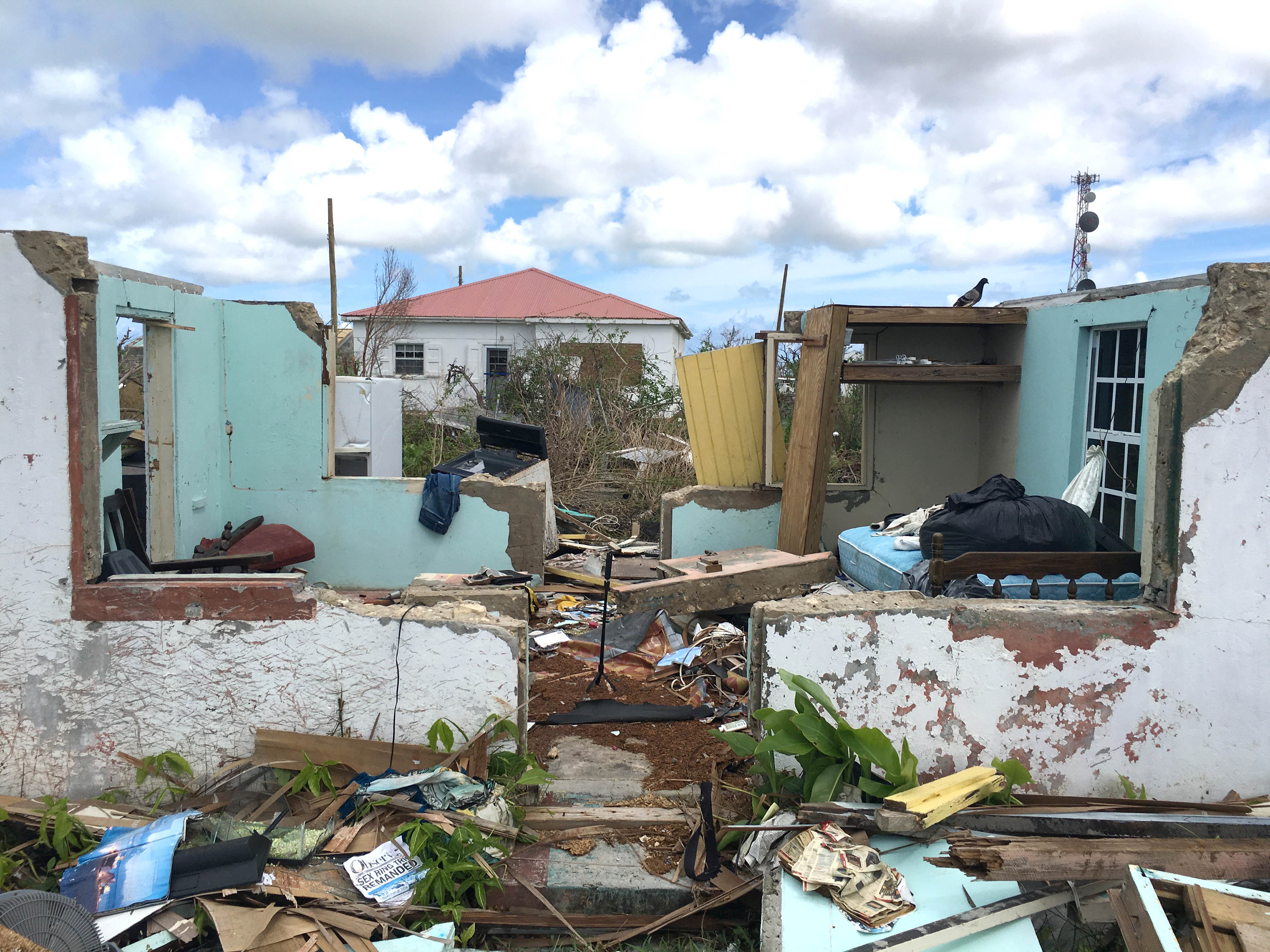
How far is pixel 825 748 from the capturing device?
146 inches

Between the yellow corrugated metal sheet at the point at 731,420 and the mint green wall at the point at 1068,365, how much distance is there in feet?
7.41

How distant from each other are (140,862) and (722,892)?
90.2 inches

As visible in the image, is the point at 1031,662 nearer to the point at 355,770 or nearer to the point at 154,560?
the point at 355,770

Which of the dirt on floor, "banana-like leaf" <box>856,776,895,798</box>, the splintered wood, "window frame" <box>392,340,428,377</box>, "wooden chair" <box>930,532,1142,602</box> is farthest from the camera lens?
"window frame" <box>392,340,428,377</box>

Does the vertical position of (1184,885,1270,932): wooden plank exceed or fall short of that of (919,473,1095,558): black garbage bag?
it falls short

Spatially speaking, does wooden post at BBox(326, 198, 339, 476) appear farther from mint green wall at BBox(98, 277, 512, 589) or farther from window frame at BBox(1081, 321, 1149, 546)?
window frame at BBox(1081, 321, 1149, 546)

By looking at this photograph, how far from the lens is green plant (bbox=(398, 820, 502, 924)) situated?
11.6 feet

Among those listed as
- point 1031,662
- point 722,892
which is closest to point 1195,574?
point 1031,662

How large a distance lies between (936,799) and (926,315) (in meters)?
5.40

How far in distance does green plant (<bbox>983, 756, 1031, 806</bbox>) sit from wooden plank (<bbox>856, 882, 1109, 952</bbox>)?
1.67ft

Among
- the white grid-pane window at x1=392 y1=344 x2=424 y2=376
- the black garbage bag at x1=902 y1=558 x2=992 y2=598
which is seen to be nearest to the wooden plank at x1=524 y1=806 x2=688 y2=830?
the black garbage bag at x1=902 y1=558 x2=992 y2=598

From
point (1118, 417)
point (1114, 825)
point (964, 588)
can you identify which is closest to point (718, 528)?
point (964, 588)

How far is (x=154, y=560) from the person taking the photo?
7.55m

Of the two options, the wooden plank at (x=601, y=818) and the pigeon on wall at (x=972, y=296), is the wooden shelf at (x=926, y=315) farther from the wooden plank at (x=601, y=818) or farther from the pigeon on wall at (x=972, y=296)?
the wooden plank at (x=601, y=818)
